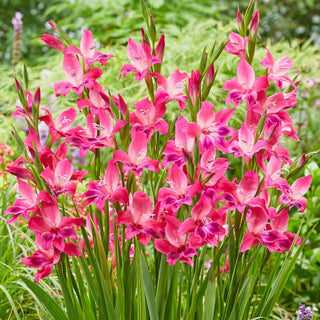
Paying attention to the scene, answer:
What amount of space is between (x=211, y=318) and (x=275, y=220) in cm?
25

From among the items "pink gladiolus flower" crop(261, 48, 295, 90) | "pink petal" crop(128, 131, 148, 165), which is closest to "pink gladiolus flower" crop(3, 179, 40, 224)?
"pink petal" crop(128, 131, 148, 165)

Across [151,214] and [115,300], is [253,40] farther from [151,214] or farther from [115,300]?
[115,300]

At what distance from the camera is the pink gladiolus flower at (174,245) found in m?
0.92

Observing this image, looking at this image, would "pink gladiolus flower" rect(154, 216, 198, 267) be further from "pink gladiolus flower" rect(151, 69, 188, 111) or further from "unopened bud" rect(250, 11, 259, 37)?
"unopened bud" rect(250, 11, 259, 37)

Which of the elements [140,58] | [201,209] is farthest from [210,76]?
[201,209]

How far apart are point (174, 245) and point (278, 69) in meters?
0.45

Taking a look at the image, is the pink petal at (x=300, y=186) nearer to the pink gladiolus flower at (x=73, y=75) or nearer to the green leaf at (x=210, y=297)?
the green leaf at (x=210, y=297)

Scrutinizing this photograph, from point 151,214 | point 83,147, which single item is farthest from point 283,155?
point 83,147

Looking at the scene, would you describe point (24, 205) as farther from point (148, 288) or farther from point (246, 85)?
point (246, 85)

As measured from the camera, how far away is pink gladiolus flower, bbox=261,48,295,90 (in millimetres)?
1038

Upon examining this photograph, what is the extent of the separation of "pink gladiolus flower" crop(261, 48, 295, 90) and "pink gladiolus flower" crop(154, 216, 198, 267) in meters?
0.38

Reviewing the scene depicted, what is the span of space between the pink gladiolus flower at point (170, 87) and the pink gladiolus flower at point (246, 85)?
0.32 feet

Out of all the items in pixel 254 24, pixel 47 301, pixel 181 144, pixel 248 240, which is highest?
pixel 254 24

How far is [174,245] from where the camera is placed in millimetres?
945
